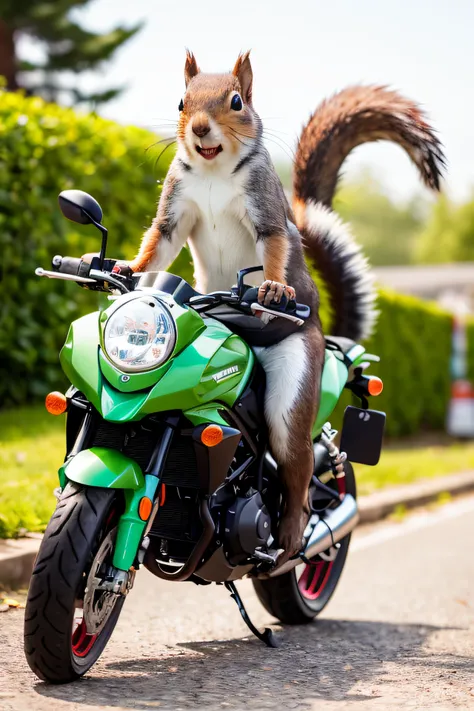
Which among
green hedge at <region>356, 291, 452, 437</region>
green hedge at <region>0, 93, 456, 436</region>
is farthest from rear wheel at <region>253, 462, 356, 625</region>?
green hedge at <region>356, 291, 452, 437</region>

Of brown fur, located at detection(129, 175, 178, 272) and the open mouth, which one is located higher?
the open mouth

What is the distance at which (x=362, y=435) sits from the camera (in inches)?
212

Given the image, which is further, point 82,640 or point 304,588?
point 304,588

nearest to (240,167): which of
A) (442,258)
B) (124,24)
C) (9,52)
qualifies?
(9,52)

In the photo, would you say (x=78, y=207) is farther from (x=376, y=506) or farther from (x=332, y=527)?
(x=376, y=506)

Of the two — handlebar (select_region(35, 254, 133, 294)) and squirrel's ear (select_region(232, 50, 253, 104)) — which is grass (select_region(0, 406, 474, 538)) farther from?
squirrel's ear (select_region(232, 50, 253, 104))

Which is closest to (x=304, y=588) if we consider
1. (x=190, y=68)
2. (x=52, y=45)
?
(x=190, y=68)

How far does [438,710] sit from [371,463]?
183cm

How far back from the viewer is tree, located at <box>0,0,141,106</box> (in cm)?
Result: 2366

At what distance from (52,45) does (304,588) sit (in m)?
23.2

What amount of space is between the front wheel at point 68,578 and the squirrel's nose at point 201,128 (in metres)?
1.38

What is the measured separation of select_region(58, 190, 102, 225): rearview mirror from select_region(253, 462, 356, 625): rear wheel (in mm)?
1918

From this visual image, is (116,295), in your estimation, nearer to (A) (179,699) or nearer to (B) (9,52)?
(A) (179,699)

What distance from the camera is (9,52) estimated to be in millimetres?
24641
